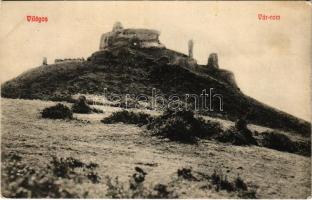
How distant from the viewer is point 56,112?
22.0 feet

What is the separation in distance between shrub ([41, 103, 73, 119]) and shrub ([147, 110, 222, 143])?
118 centimetres

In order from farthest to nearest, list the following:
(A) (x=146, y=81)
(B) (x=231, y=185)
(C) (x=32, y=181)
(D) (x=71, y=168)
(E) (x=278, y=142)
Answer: (E) (x=278, y=142), (A) (x=146, y=81), (B) (x=231, y=185), (D) (x=71, y=168), (C) (x=32, y=181)

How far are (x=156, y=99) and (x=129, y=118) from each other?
47cm

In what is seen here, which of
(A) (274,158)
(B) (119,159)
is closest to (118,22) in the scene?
(B) (119,159)

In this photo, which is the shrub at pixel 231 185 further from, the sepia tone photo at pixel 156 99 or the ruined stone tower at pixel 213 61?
the ruined stone tower at pixel 213 61

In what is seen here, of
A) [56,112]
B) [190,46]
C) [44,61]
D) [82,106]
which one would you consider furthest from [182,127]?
[44,61]

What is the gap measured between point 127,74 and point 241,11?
6.16ft

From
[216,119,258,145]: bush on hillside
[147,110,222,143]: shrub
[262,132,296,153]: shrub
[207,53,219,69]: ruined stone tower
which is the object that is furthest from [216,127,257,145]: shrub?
[207,53,219,69]: ruined stone tower

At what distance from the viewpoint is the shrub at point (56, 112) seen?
671 centimetres

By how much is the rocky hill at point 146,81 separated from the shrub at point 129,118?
0.30m

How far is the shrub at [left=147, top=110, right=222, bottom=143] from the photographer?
22.7 ft

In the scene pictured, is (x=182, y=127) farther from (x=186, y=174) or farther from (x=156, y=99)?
(x=186, y=174)

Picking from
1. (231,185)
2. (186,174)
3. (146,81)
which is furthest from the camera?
(146,81)

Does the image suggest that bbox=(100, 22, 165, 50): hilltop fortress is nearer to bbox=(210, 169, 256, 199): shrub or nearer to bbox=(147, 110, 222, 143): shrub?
bbox=(147, 110, 222, 143): shrub
